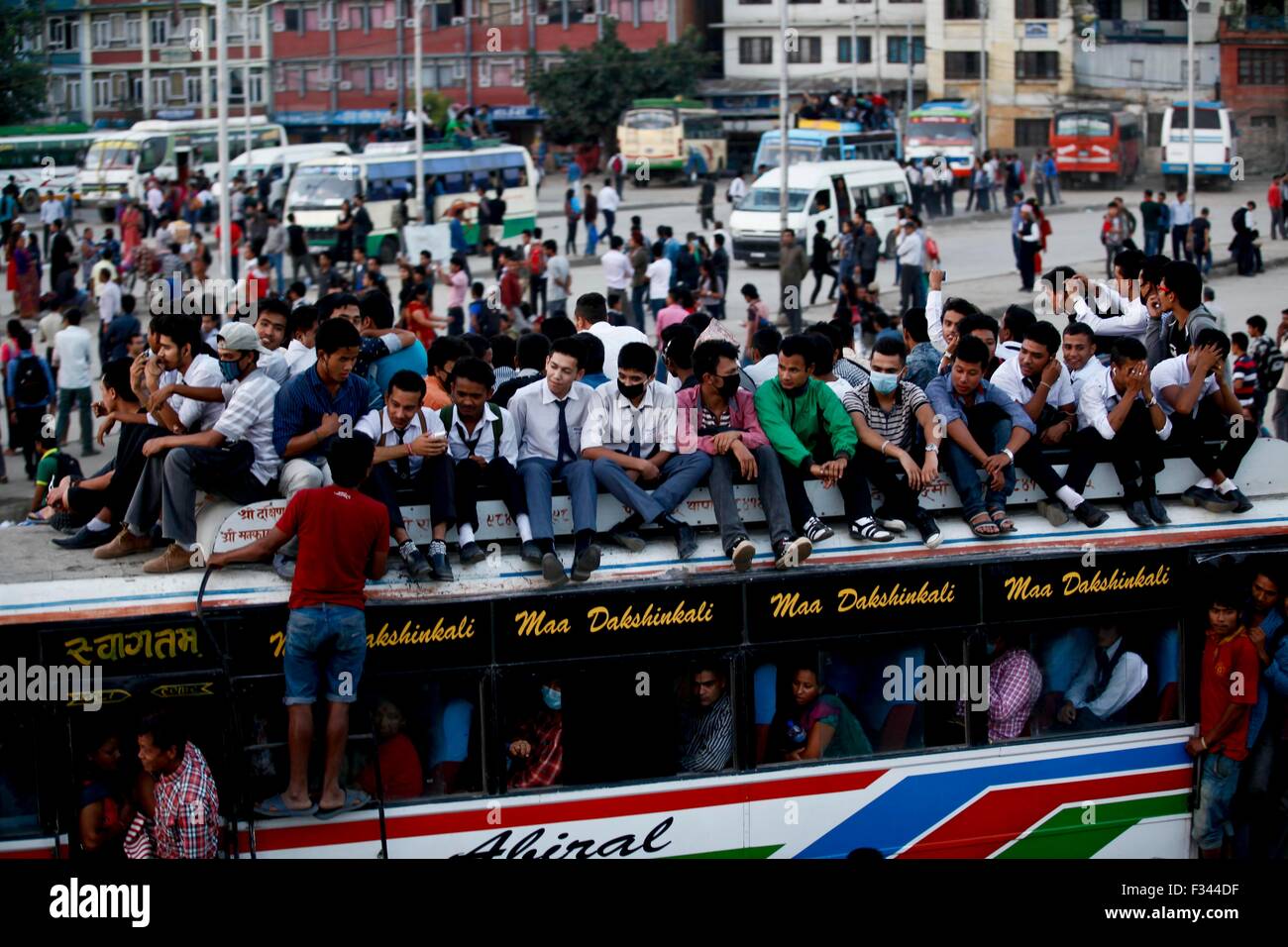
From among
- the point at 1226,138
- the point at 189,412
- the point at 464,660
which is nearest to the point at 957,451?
the point at 464,660

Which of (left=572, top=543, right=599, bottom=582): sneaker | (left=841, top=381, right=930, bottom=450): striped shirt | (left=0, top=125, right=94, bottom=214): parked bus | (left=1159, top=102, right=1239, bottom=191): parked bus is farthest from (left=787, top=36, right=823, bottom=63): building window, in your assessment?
(left=572, top=543, right=599, bottom=582): sneaker

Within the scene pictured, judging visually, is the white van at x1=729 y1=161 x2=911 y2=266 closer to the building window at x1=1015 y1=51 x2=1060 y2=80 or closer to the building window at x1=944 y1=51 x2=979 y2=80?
the building window at x1=1015 y1=51 x2=1060 y2=80

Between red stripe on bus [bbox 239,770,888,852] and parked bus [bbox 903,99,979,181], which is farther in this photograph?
parked bus [bbox 903,99,979,181]

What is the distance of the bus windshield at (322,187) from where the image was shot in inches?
1570

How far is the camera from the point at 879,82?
216ft

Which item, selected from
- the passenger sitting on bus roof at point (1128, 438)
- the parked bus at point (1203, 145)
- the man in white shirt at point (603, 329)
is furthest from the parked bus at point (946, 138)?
the passenger sitting on bus roof at point (1128, 438)

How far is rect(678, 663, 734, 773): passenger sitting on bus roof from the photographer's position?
27.1 ft

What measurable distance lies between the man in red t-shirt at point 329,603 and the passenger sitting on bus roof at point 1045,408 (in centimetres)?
331

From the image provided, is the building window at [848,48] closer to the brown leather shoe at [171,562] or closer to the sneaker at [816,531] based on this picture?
the sneaker at [816,531]

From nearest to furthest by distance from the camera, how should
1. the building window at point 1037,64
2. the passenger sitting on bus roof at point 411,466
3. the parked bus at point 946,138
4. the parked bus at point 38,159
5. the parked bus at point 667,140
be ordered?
the passenger sitting on bus roof at point 411,466, the parked bus at point 38,159, the parked bus at point 946,138, the parked bus at point 667,140, the building window at point 1037,64

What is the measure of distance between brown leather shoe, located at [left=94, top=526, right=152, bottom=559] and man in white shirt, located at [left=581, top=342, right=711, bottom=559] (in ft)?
6.66
